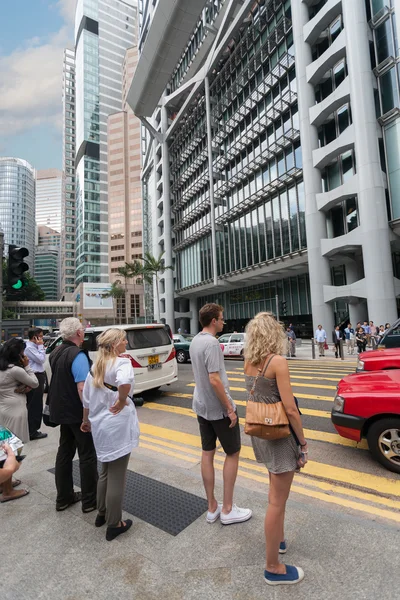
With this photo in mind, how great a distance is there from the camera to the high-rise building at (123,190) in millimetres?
93500

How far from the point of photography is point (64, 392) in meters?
3.39

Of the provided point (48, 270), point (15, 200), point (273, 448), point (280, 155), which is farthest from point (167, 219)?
point (48, 270)

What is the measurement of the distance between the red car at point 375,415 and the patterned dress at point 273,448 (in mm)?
2356

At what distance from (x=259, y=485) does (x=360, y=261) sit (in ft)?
85.5

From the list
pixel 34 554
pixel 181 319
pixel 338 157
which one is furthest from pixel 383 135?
pixel 181 319

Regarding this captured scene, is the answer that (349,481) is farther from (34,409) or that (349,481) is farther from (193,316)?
(193,316)

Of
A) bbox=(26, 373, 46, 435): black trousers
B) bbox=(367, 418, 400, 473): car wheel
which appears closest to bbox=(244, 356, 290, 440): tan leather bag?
bbox=(367, 418, 400, 473): car wheel

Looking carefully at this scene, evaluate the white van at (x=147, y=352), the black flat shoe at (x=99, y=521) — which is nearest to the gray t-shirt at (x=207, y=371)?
the black flat shoe at (x=99, y=521)

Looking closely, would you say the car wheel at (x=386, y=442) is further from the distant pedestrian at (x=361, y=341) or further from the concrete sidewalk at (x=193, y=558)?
the distant pedestrian at (x=361, y=341)

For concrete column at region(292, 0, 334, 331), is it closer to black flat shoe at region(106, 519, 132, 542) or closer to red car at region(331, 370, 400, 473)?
red car at region(331, 370, 400, 473)

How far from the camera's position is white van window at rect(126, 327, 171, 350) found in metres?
7.68

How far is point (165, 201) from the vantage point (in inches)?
1998

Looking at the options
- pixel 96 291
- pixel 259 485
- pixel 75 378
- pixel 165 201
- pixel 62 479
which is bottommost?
pixel 259 485

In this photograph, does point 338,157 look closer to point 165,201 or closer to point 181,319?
point 165,201
